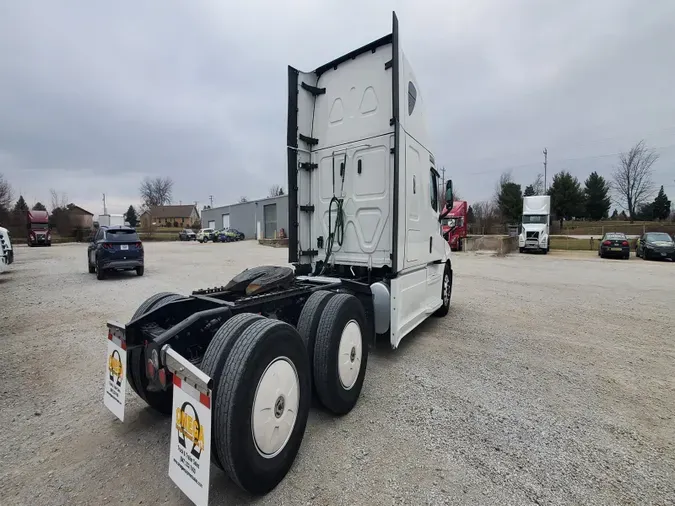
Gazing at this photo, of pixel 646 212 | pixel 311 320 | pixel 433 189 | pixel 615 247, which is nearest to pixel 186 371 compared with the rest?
pixel 311 320

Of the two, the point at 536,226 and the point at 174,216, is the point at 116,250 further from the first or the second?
the point at 174,216

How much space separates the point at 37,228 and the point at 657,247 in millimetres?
43252

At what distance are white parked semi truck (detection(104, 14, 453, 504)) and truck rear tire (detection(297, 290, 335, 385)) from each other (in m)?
0.01

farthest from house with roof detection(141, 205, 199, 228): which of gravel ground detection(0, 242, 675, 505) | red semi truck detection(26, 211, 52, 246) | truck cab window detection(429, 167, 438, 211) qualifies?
truck cab window detection(429, 167, 438, 211)

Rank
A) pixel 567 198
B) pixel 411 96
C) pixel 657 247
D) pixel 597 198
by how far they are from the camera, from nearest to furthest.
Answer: pixel 411 96, pixel 657 247, pixel 567 198, pixel 597 198

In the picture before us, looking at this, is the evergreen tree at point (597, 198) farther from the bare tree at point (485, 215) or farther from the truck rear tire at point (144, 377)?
the truck rear tire at point (144, 377)

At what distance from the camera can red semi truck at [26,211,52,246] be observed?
1138 inches

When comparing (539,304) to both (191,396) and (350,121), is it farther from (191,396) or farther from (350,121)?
(191,396)

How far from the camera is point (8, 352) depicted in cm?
437

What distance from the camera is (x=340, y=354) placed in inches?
113

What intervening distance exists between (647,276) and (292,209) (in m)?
12.9

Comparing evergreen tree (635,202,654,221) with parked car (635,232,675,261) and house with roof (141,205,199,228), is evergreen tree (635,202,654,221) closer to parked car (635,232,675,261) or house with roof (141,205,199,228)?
parked car (635,232,675,261)

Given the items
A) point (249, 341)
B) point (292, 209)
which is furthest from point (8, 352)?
point (249, 341)

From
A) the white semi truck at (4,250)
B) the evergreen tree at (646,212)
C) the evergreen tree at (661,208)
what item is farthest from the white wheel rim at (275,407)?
the evergreen tree at (661,208)
